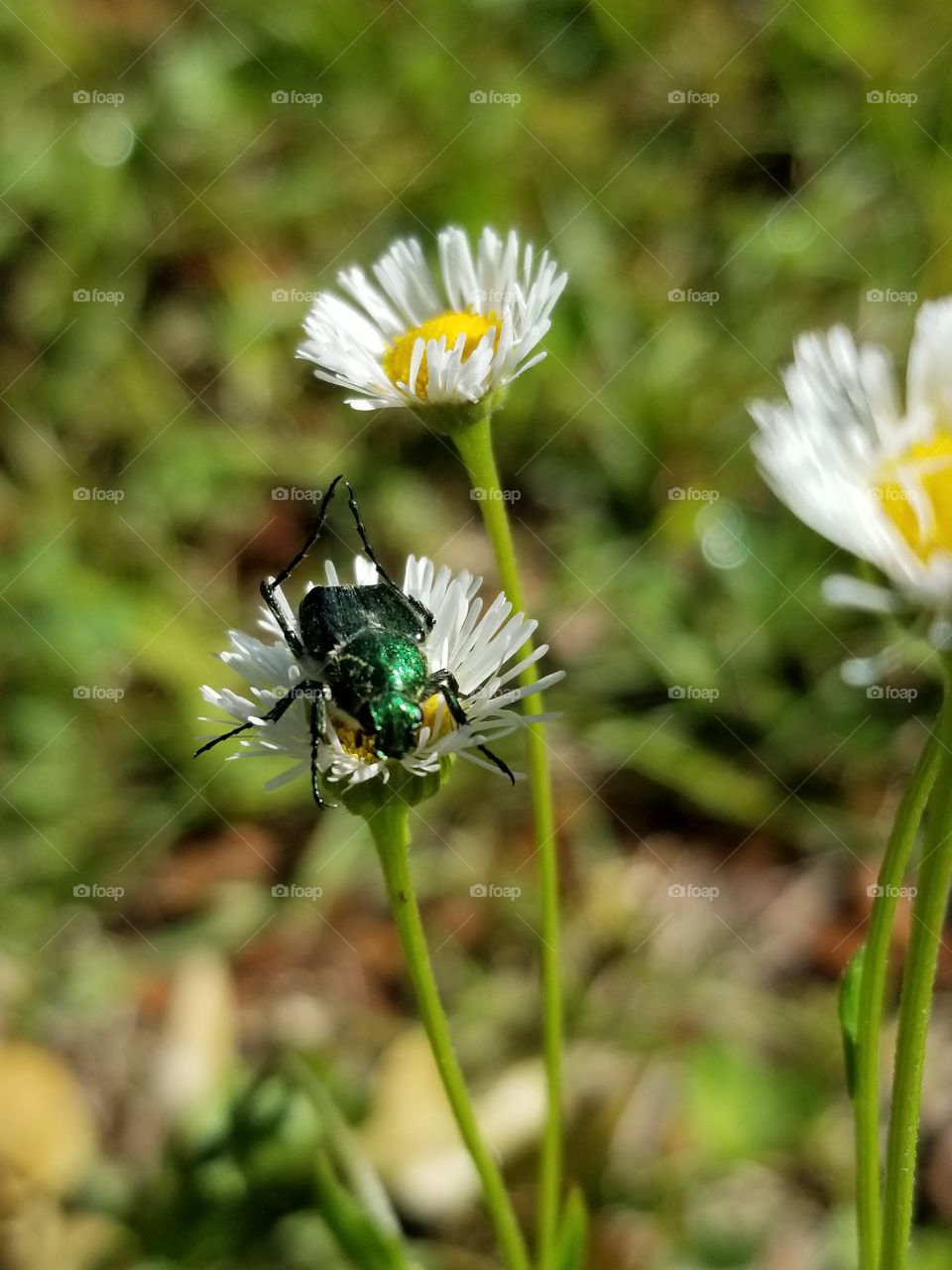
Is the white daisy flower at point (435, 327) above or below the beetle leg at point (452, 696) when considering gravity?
above

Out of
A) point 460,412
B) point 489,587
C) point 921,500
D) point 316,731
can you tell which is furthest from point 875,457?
point 489,587

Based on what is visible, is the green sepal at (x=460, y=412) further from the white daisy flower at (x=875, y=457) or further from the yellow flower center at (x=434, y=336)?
the white daisy flower at (x=875, y=457)

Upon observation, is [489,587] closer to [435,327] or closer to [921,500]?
[435,327]

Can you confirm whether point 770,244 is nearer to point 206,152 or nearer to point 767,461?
point 206,152

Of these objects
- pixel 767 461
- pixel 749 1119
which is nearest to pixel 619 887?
pixel 749 1119

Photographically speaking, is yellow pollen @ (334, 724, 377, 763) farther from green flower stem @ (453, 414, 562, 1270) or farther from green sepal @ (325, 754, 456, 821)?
green flower stem @ (453, 414, 562, 1270)

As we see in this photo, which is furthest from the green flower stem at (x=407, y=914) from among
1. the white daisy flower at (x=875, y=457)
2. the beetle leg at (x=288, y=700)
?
the white daisy flower at (x=875, y=457)

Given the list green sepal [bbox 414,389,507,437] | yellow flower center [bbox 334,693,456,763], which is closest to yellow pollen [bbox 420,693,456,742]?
yellow flower center [bbox 334,693,456,763]

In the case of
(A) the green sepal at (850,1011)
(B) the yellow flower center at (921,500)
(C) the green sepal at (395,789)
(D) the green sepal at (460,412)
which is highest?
(D) the green sepal at (460,412)
